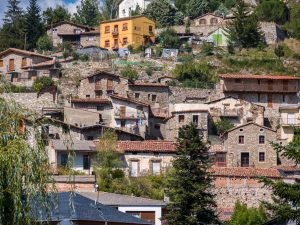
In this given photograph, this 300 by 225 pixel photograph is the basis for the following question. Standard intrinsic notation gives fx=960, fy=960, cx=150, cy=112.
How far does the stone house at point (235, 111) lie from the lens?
7212cm

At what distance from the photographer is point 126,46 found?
301 ft

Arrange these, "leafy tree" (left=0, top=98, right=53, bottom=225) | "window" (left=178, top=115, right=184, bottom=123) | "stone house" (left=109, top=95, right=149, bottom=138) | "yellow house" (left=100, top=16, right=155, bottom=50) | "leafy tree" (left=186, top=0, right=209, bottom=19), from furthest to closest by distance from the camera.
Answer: "leafy tree" (left=186, top=0, right=209, bottom=19) < "yellow house" (left=100, top=16, right=155, bottom=50) < "stone house" (left=109, top=95, right=149, bottom=138) < "window" (left=178, top=115, right=184, bottom=123) < "leafy tree" (left=0, top=98, right=53, bottom=225)

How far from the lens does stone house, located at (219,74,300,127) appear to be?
7644 centimetres

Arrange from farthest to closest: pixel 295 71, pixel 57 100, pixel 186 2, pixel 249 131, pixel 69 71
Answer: pixel 186 2
pixel 295 71
pixel 69 71
pixel 57 100
pixel 249 131

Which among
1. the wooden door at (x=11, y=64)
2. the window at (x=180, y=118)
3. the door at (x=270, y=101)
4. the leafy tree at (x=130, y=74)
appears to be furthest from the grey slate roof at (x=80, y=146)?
the wooden door at (x=11, y=64)

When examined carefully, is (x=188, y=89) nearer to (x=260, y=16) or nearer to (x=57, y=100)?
(x=57, y=100)

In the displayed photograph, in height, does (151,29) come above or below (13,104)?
above

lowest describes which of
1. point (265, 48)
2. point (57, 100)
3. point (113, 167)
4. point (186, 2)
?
point (113, 167)

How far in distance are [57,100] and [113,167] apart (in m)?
14.2

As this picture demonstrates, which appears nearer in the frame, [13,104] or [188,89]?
[13,104]

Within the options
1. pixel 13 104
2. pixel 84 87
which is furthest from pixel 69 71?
pixel 13 104

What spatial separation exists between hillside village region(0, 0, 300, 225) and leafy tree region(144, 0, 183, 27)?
15 cm

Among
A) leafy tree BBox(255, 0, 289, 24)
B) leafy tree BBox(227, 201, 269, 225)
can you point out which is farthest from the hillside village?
leafy tree BBox(255, 0, 289, 24)

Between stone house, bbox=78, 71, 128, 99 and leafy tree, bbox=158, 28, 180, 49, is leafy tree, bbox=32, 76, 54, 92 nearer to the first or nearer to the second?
stone house, bbox=78, 71, 128, 99
